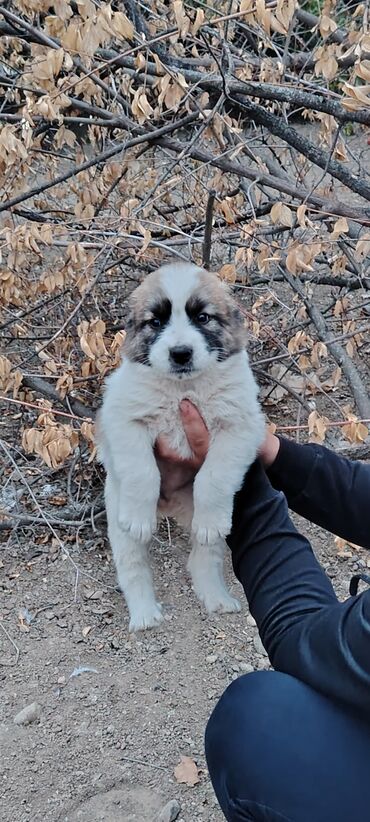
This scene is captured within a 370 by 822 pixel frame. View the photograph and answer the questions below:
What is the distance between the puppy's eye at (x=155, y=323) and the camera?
2.64 meters

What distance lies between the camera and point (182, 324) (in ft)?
8.50

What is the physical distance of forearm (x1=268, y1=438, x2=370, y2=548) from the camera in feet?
8.30

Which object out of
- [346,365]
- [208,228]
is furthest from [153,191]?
[346,365]

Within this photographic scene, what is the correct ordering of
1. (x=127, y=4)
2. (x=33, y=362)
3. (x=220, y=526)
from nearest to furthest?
(x=220, y=526), (x=127, y=4), (x=33, y=362)

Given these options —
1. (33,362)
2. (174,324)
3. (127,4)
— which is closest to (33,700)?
(174,324)

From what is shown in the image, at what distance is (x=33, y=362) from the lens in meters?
4.94

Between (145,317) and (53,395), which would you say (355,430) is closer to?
(145,317)

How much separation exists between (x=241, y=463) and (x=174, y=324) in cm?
50

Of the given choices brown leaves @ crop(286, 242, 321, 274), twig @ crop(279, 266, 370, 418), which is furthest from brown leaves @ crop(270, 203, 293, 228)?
twig @ crop(279, 266, 370, 418)

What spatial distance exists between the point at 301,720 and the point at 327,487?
0.86m

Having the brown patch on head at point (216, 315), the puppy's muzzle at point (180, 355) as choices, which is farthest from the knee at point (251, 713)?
the brown patch on head at point (216, 315)

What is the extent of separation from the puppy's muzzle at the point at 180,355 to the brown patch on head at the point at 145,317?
15 cm

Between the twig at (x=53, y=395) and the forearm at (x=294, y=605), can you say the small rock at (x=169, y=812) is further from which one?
the twig at (x=53, y=395)

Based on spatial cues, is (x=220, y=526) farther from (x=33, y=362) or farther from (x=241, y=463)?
(x=33, y=362)
